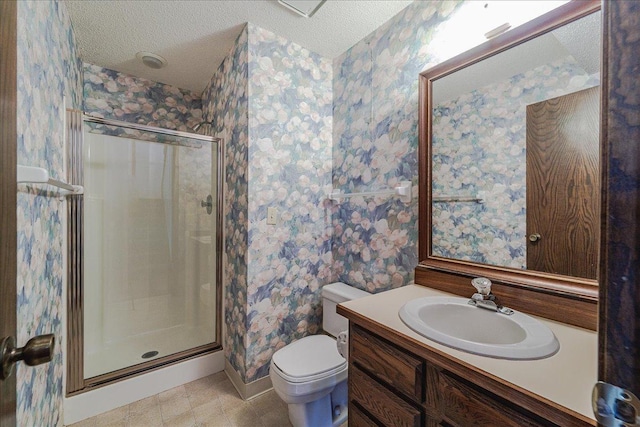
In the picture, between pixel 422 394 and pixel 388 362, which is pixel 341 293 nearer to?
pixel 388 362

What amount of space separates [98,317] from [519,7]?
2.90 meters

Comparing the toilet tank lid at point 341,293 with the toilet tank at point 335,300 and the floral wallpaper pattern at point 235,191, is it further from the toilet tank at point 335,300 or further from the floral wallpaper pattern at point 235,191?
the floral wallpaper pattern at point 235,191

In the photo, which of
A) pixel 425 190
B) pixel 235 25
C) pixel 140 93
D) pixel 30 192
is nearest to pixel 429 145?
pixel 425 190

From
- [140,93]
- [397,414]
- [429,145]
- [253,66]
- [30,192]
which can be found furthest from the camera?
[140,93]

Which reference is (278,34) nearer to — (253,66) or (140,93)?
(253,66)

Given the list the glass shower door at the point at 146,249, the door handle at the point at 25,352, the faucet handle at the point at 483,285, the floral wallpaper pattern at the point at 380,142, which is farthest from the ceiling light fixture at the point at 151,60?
the faucet handle at the point at 483,285

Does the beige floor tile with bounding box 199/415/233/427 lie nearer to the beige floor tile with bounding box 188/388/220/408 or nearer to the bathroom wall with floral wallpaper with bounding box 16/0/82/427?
the beige floor tile with bounding box 188/388/220/408

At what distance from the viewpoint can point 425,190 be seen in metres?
1.37

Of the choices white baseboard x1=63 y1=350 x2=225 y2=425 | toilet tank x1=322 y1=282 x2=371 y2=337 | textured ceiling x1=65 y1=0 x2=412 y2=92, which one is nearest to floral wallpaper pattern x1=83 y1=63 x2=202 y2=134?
textured ceiling x1=65 y1=0 x2=412 y2=92

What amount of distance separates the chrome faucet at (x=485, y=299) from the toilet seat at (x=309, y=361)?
74 centimetres

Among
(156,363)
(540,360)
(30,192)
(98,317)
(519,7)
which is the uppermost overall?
(519,7)

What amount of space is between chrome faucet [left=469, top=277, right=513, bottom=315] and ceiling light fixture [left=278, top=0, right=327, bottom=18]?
162cm

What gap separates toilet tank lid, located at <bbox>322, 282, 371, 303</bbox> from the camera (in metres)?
1.69

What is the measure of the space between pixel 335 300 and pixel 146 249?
4.81 ft
